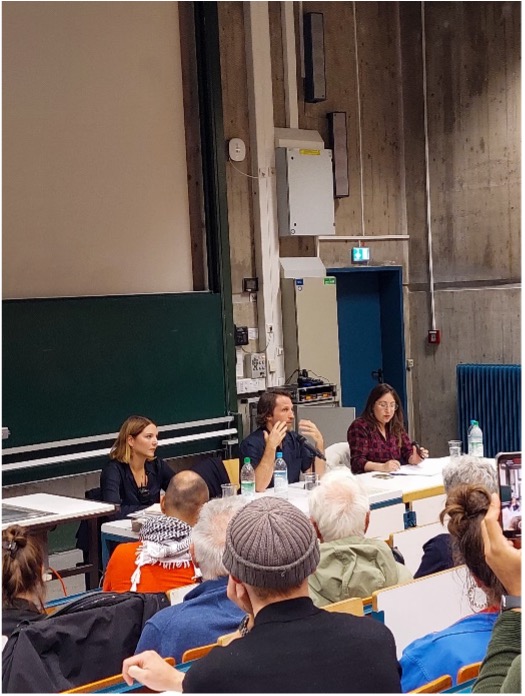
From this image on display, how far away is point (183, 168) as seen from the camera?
7.95 metres

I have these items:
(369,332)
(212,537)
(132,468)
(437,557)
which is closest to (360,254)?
(369,332)

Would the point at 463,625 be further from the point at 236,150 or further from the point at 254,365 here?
the point at 236,150

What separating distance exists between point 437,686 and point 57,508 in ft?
10.3

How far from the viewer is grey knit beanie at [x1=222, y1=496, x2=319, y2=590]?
2.01 m

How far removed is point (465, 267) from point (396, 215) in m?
1.02

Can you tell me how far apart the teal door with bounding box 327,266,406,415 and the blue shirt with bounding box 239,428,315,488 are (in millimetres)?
3494

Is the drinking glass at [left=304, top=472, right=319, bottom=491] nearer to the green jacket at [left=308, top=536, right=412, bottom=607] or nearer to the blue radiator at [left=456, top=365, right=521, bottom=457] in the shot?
the green jacket at [left=308, top=536, right=412, bottom=607]

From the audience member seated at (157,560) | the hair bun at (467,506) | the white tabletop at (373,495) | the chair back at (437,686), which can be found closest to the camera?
the chair back at (437,686)

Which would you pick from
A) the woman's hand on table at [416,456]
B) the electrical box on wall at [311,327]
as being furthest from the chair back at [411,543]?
the electrical box on wall at [311,327]

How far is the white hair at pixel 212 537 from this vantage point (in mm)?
2953

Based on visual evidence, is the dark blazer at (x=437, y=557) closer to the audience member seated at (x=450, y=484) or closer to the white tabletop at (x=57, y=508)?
the audience member seated at (x=450, y=484)

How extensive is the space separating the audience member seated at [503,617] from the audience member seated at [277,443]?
12.5 ft

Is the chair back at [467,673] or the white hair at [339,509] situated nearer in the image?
the chair back at [467,673]

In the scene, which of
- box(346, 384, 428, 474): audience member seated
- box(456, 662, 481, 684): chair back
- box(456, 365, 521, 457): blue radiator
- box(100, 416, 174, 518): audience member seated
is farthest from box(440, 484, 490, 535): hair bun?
box(456, 365, 521, 457): blue radiator
